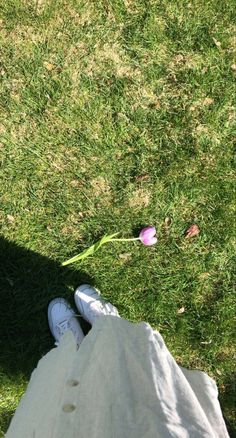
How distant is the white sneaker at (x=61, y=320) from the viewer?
9.62ft

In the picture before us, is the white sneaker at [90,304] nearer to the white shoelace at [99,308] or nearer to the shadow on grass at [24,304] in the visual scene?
the white shoelace at [99,308]

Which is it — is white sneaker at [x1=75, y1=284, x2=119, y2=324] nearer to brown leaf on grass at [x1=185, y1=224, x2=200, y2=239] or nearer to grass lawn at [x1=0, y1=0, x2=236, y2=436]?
grass lawn at [x1=0, y1=0, x2=236, y2=436]

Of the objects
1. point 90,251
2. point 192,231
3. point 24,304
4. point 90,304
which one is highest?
point 192,231

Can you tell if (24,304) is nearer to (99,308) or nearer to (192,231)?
(99,308)

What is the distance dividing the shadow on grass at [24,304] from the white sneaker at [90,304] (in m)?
0.17

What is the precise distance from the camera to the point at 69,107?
3.06 metres

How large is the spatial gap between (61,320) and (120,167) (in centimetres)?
101

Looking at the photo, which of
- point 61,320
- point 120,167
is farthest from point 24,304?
point 120,167

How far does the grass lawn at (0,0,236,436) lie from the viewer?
9.80ft

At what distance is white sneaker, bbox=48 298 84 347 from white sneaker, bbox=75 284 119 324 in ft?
0.24

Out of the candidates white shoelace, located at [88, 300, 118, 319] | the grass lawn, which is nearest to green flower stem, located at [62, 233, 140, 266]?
the grass lawn

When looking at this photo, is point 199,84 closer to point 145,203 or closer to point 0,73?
point 145,203

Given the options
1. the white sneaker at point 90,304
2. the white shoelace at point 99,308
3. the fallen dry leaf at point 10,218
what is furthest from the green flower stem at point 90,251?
the fallen dry leaf at point 10,218

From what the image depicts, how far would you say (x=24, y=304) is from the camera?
2.97 m
